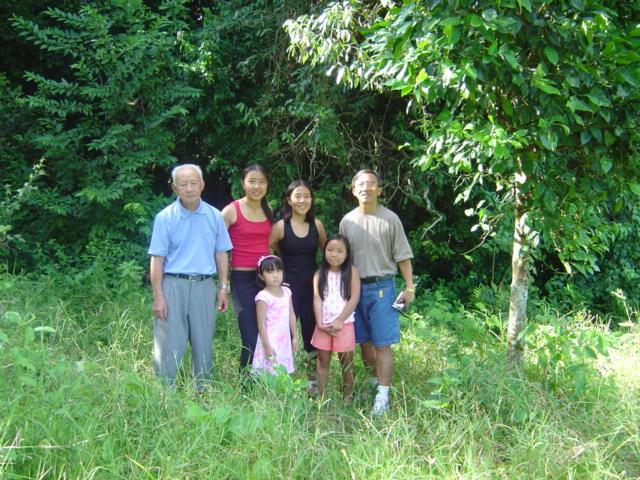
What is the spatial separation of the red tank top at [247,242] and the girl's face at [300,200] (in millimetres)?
247

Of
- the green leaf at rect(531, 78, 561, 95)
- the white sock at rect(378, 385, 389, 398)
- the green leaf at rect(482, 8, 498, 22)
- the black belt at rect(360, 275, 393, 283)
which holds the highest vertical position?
the green leaf at rect(482, 8, 498, 22)

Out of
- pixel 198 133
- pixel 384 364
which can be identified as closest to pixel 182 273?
pixel 384 364

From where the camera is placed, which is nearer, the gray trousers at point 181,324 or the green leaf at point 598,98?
the green leaf at point 598,98

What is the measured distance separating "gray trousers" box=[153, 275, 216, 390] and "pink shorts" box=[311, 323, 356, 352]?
72 cm

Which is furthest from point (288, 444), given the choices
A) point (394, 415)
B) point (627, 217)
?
point (627, 217)

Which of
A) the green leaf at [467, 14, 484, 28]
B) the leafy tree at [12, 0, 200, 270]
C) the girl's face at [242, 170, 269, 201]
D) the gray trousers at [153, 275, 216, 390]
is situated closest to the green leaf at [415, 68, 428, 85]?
the green leaf at [467, 14, 484, 28]

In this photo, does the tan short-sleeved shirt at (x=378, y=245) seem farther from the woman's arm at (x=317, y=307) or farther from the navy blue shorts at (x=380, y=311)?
the woman's arm at (x=317, y=307)

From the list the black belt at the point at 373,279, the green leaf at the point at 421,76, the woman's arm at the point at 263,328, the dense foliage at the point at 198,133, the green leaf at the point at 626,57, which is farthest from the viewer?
the dense foliage at the point at 198,133

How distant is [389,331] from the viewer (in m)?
3.99

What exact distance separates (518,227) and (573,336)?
757mm

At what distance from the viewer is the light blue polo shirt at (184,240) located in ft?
12.5

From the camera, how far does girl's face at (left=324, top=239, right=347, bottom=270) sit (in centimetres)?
395

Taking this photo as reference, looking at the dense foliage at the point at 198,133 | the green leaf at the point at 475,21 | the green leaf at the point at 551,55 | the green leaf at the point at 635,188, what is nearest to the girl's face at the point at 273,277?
the dense foliage at the point at 198,133

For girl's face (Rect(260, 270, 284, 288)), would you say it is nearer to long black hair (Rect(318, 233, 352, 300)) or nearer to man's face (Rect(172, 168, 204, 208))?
long black hair (Rect(318, 233, 352, 300))
